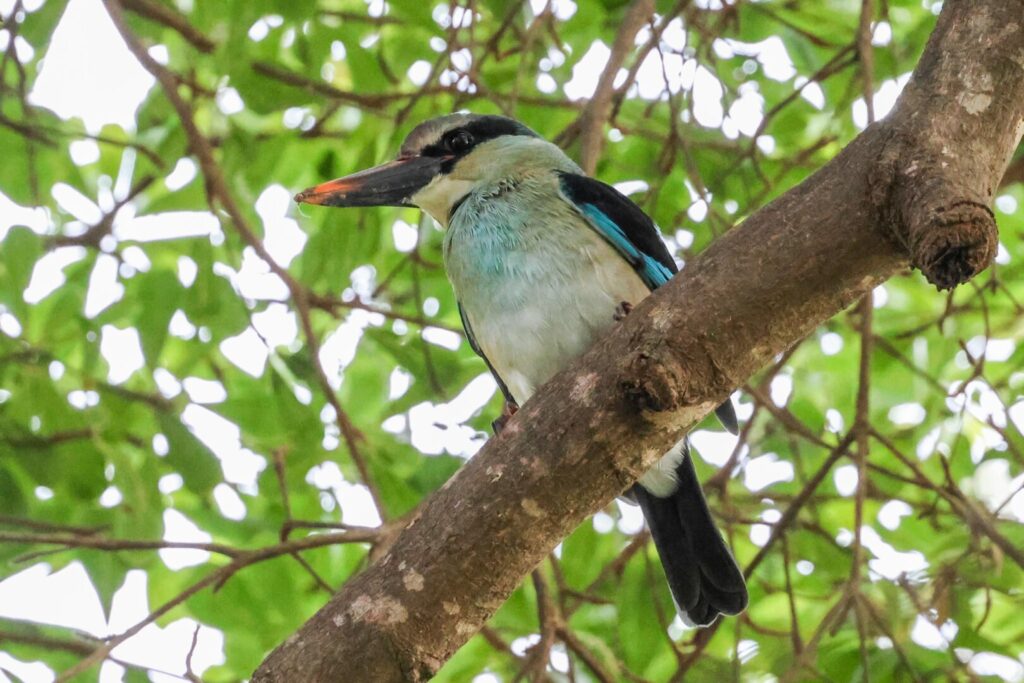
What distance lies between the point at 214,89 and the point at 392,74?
63 centimetres

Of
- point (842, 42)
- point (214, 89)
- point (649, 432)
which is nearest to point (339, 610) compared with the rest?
point (649, 432)

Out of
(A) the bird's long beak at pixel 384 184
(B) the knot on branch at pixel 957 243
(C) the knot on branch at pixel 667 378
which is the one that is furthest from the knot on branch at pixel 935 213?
(A) the bird's long beak at pixel 384 184

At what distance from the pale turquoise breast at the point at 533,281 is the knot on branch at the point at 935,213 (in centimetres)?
119

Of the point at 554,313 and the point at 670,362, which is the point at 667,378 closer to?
the point at 670,362

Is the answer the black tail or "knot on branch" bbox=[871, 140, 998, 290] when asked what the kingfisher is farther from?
"knot on branch" bbox=[871, 140, 998, 290]

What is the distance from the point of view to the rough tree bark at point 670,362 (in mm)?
1784

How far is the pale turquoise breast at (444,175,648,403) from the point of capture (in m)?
2.88

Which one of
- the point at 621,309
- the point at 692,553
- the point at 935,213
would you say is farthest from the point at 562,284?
the point at 935,213

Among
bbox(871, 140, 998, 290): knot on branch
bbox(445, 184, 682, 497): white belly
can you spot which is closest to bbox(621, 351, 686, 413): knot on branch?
bbox(871, 140, 998, 290): knot on branch

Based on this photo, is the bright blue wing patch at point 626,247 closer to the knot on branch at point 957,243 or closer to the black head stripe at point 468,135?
the black head stripe at point 468,135

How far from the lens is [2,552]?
286 centimetres

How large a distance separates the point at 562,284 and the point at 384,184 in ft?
2.36

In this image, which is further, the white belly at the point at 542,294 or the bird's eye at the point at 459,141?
the bird's eye at the point at 459,141

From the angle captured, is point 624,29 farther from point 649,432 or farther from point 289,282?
point 649,432
